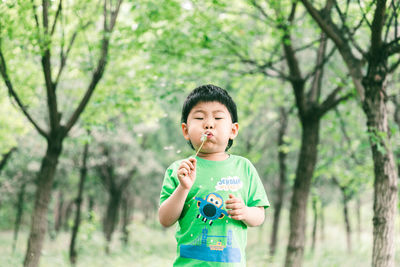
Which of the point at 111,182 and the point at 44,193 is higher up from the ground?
the point at 111,182

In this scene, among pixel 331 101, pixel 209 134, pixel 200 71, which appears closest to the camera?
pixel 209 134

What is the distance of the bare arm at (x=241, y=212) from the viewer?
5.87ft

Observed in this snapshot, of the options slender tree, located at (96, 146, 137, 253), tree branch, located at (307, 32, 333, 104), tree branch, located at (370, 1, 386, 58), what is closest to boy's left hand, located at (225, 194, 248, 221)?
tree branch, located at (370, 1, 386, 58)

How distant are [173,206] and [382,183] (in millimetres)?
2788

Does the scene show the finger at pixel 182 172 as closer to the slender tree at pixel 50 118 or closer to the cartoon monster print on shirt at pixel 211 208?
the cartoon monster print on shirt at pixel 211 208

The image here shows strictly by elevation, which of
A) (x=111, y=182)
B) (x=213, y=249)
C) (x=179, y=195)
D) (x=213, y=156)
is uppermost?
(x=111, y=182)

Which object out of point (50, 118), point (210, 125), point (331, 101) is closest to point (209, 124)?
point (210, 125)

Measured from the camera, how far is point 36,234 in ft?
16.7

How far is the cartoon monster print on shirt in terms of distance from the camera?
1.87 meters

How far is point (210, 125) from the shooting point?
197cm

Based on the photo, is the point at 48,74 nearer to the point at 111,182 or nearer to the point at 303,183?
the point at 303,183

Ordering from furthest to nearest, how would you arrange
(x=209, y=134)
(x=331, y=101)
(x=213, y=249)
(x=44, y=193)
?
(x=331, y=101)
(x=44, y=193)
(x=209, y=134)
(x=213, y=249)

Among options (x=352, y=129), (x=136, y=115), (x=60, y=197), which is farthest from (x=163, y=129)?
(x=136, y=115)

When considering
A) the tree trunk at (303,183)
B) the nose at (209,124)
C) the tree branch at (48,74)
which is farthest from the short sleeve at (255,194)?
the tree trunk at (303,183)
